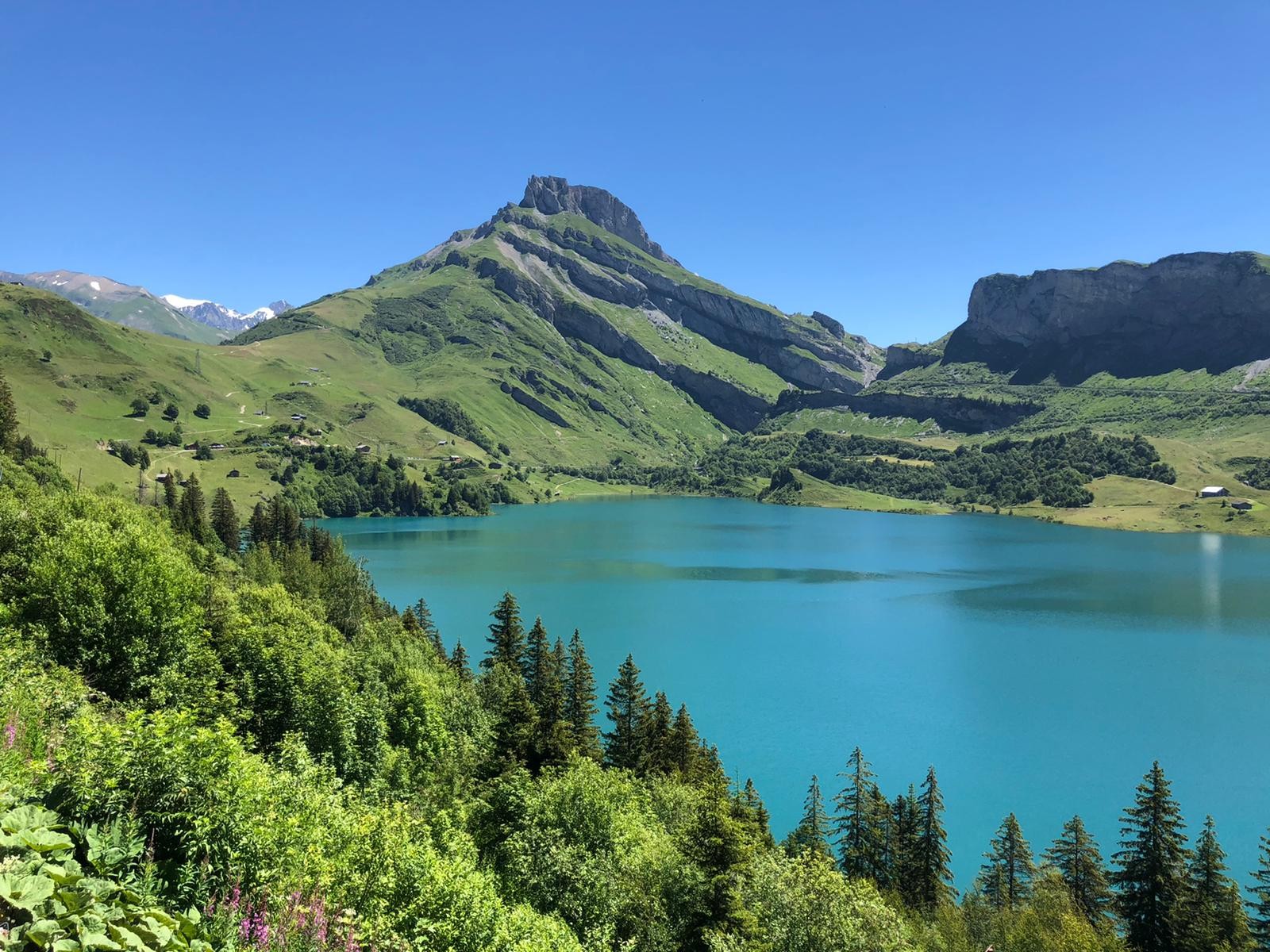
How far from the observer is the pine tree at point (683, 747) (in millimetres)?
51812

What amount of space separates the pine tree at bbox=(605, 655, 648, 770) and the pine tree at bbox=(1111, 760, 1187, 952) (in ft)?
99.7

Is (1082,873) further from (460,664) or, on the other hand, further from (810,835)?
(460,664)

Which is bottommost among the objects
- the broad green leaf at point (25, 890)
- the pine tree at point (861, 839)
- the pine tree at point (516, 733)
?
the pine tree at point (861, 839)

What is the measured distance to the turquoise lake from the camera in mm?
63656

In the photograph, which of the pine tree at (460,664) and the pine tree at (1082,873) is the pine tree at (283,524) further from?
the pine tree at (1082,873)

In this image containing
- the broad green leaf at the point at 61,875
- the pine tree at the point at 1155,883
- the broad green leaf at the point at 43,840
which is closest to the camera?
the broad green leaf at the point at 61,875

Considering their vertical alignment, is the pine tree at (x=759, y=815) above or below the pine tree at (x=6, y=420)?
below

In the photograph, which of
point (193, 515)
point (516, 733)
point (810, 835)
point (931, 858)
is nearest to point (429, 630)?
point (193, 515)

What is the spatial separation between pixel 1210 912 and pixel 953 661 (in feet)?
216

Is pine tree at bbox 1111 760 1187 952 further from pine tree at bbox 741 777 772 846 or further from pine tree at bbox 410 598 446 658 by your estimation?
pine tree at bbox 410 598 446 658

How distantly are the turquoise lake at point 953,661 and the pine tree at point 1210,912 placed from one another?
1713 centimetres

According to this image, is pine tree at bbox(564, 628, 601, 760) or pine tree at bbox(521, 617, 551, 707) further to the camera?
pine tree at bbox(521, 617, 551, 707)

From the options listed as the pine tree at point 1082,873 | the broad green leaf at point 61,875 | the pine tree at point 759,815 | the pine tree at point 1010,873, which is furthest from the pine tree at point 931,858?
the broad green leaf at point 61,875

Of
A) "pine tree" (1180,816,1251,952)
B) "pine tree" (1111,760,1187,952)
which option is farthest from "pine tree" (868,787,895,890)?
"pine tree" (1180,816,1251,952)
